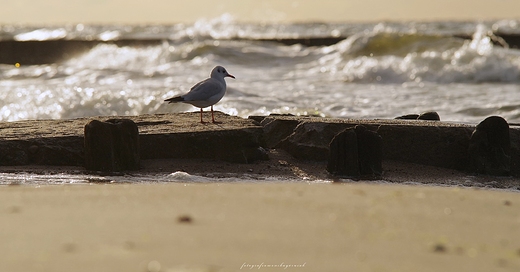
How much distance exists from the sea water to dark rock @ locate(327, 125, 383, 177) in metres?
5.12

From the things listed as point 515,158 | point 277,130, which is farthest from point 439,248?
Answer: point 277,130

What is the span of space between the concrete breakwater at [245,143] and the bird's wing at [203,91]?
2.27 ft

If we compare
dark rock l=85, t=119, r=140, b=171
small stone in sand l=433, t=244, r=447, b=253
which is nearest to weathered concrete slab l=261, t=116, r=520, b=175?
dark rock l=85, t=119, r=140, b=171

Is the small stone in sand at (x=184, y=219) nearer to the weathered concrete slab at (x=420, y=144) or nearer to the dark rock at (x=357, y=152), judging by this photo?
the dark rock at (x=357, y=152)

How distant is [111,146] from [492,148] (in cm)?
291

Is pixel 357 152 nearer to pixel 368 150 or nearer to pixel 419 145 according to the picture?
pixel 368 150

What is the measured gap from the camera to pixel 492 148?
5633mm

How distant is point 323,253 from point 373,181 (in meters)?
2.54

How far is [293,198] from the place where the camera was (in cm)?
379

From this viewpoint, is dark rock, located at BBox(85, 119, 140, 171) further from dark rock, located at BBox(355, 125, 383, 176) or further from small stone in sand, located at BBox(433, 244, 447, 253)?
small stone in sand, located at BBox(433, 244, 447, 253)

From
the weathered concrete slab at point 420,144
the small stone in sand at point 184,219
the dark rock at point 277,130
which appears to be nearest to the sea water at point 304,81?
the dark rock at point 277,130

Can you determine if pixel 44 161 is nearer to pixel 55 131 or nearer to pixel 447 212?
pixel 55 131

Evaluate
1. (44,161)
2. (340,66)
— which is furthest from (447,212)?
(340,66)

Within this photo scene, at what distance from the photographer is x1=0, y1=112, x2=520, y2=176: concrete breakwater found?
5.55 metres
